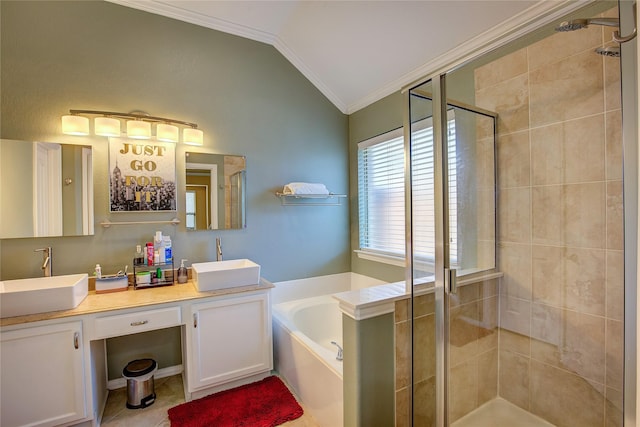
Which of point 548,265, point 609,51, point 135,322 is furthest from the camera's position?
point 135,322

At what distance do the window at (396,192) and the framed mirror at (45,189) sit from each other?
2242 millimetres

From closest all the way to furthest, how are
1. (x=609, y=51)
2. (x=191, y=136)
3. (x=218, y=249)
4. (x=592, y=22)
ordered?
(x=592, y=22) < (x=609, y=51) < (x=191, y=136) < (x=218, y=249)

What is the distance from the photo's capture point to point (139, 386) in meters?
1.97

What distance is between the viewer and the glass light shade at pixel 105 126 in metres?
2.08

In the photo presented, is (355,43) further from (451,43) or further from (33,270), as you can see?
(33,270)

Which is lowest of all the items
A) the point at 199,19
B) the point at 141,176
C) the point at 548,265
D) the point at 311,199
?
the point at 548,265

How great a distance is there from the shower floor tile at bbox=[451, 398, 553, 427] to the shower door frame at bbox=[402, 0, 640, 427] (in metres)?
0.24

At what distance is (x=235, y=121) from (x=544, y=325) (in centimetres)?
268

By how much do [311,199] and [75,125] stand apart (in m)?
1.91

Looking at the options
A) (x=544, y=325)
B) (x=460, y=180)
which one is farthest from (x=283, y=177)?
(x=544, y=325)

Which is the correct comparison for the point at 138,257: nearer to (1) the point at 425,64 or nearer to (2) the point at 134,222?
(2) the point at 134,222

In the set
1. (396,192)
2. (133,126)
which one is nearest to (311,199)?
(396,192)

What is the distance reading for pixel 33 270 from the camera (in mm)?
1960

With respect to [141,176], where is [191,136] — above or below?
above
